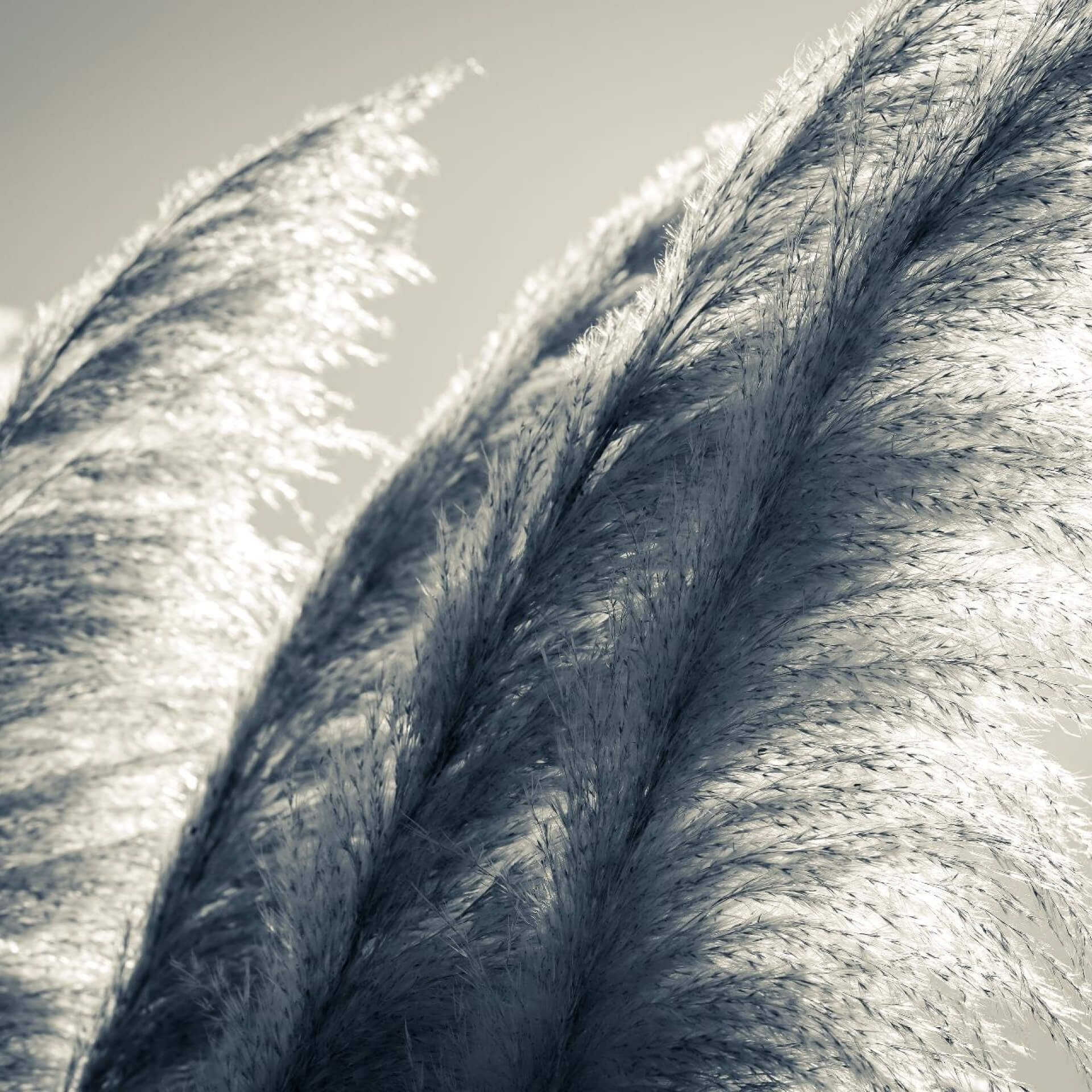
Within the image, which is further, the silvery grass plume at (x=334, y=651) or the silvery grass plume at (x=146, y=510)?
the silvery grass plume at (x=146, y=510)

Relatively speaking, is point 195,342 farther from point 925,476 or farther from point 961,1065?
point 961,1065

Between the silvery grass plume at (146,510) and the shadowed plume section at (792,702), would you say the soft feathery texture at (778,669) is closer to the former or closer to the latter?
the shadowed plume section at (792,702)

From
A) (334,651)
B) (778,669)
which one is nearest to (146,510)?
(334,651)

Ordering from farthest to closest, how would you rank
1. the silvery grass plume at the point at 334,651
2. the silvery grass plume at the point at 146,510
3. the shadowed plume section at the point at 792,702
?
1. the silvery grass plume at the point at 146,510
2. the silvery grass plume at the point at 334,651
3. the shadowed plume section at the point at 792,702

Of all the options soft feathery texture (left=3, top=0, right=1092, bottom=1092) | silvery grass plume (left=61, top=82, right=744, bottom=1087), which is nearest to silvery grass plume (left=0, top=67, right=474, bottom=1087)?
silvery grass plume (left=61, top=82, right=744, bottom=1087)

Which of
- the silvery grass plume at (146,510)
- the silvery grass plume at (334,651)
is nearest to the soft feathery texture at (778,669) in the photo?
the silvery grass plume at (334,651)

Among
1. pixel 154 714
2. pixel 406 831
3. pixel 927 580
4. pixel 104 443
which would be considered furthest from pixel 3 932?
pixel 927 580
